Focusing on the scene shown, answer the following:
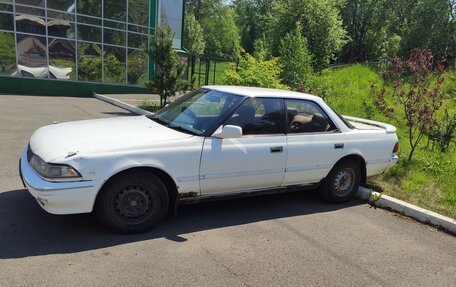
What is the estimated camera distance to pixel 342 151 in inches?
212

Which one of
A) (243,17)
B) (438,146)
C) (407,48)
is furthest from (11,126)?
(243,17)

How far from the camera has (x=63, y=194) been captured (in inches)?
144

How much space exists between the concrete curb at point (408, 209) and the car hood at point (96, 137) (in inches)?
120

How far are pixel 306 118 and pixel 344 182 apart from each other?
45.4 inches

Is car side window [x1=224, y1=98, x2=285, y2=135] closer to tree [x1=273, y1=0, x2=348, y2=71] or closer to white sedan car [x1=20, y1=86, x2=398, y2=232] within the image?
white sedan car [x1=20, y1=86, x2=398, y2=232]

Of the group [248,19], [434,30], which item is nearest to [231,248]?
[434,30]

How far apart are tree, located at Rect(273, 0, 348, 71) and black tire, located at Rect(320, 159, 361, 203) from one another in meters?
13.9

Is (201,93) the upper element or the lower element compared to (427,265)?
upper

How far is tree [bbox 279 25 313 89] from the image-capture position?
14617 mm

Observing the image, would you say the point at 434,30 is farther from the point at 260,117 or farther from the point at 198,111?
the point at 198,111

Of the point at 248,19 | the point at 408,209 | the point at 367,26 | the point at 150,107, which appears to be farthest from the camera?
the point at 248,19

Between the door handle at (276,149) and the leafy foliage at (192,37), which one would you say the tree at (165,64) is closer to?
the door handle at (276,149)

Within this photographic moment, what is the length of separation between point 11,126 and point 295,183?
7.11 m

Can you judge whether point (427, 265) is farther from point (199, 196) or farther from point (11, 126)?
point (11, 126)
